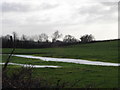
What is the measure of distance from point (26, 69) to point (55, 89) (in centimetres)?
87

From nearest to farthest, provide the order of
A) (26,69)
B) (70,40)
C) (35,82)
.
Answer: (35,82) → (26,69) → (70,40)

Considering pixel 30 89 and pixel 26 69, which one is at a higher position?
pixel 26 69

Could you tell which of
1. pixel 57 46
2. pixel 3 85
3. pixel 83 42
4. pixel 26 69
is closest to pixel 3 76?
pixel 3 85

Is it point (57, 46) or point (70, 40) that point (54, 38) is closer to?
point (70, 40)

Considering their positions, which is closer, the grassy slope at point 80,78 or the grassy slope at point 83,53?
Result: the grassy slope at point 80,78

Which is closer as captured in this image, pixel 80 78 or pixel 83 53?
pixel 80 78

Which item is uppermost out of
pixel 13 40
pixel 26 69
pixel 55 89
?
pixel 13 40

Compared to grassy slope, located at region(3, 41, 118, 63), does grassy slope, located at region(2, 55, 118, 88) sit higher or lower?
higher

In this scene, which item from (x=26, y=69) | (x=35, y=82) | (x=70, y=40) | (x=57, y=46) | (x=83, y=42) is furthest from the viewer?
(x=70, y=40)

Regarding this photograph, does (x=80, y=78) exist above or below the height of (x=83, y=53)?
above

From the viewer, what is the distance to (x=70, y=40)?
59.7 metres

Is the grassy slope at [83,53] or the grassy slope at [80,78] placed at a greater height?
the grassy slope at [80,78]

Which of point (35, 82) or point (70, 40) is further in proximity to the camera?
point (70, 40)

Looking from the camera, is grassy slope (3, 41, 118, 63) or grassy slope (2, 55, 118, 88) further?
grassy slope (3, 41, 118, 63)
